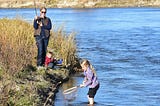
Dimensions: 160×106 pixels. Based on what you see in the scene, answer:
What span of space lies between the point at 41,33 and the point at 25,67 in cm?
204

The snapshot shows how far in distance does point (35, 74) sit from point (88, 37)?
68.7 feet

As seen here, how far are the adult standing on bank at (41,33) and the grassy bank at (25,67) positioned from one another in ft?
0.88

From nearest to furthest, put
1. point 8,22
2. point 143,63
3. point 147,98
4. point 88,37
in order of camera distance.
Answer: point 147,98 < point 8,22 < point 143,63 < point 88,37

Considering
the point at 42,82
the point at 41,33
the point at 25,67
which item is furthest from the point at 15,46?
the point at 41,33

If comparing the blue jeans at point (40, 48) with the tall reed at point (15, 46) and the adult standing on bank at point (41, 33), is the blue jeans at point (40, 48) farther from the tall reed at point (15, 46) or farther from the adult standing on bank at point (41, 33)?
the tall reed at point (15, 46)

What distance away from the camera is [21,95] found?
11617 millimetres

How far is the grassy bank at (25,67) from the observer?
11.4 meters

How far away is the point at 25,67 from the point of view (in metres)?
15.1

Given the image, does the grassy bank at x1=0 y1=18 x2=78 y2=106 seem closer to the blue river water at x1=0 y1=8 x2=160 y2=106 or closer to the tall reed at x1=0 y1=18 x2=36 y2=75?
the tall reed at x1=0 y1=18 x2=36 y2=75

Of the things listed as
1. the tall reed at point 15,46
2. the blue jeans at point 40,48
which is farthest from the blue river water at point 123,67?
the tall reed at point 15,46

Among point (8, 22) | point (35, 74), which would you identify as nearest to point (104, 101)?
point (35, 74)

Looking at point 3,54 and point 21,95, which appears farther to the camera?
point 3,54

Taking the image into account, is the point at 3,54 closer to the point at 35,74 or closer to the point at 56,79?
the point at 35,74

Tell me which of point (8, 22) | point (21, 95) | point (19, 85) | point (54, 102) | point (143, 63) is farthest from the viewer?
point (143, 63)
